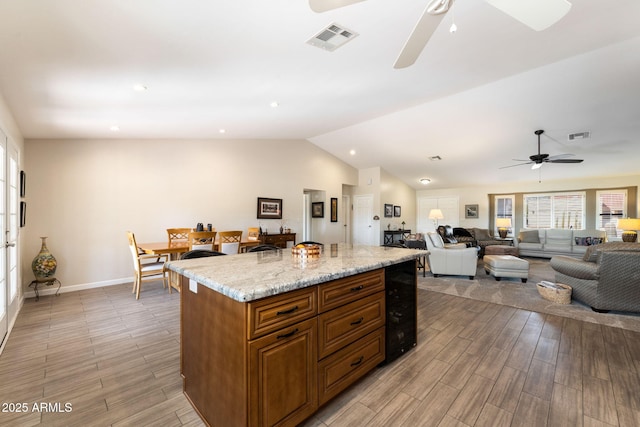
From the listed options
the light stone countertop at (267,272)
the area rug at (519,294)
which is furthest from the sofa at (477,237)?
the light stone countertop at (267,272)

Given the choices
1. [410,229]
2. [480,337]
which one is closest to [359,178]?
[410,229]

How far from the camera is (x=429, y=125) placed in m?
5.87

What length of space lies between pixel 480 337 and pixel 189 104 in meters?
4.33

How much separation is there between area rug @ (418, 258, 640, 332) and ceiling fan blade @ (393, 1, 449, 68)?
355 cm

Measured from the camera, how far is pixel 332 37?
238 centimetres

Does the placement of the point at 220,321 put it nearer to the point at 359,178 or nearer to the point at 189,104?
the point at 189,104

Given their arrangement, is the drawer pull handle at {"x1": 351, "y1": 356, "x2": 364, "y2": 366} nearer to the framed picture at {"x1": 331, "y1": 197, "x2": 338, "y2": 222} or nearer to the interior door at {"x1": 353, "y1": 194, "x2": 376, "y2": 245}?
the framed picture at {"x1": 331, "y1": 197, "x2": 338, "y2": 222}

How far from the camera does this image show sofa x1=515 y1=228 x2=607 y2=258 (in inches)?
286

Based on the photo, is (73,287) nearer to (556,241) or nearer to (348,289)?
(348,289)

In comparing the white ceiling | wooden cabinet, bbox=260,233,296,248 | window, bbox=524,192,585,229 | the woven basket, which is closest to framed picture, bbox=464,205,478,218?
window, bbox=524,192,585,229

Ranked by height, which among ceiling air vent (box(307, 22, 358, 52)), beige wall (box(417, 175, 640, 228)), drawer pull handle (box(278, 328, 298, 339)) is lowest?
drawer pull handle (box(278, 328, 298, 339))

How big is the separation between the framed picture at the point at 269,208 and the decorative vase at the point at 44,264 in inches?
141

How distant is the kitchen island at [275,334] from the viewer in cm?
130

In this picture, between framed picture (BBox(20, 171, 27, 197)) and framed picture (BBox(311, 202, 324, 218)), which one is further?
framed picture (BBox(311, 202, 324, 218))
